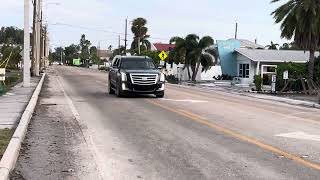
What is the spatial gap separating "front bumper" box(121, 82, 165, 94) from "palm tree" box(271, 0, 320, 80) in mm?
15494

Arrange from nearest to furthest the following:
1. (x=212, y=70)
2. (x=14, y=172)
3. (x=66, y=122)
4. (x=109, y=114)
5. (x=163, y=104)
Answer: (x=14, y=172), (x=66, y=122), (x=109, y=114), (x=163, y=104), (x=212, y=70)

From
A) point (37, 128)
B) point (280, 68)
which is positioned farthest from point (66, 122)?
point (280, 68)

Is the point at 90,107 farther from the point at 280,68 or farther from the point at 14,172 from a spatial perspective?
the point at 280,68

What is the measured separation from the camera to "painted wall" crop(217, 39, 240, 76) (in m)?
61.4

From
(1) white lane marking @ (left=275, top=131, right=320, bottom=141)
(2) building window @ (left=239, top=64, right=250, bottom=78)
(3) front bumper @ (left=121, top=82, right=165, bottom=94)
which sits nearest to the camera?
(1) white lane marking @ (left=275, top=131, right=320, bottom=141)

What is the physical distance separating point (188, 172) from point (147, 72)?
15628 millimetres

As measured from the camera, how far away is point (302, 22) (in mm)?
36531

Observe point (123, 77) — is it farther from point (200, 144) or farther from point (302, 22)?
point (302, 22)

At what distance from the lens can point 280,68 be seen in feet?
131

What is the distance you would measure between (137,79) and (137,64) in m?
1.60

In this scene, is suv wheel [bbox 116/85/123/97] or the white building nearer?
suv wheel [bbox 116/85/123/97]

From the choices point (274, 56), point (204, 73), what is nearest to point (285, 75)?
point (274, 56)

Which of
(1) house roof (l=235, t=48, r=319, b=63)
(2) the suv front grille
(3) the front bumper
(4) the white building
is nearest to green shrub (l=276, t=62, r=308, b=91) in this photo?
(4) the white building

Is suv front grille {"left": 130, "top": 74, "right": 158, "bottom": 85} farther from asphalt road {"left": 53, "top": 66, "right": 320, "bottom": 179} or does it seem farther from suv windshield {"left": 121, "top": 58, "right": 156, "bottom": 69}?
asphalt road {"left": 53, "top": 66, "right": 320, "bottom": 179}
